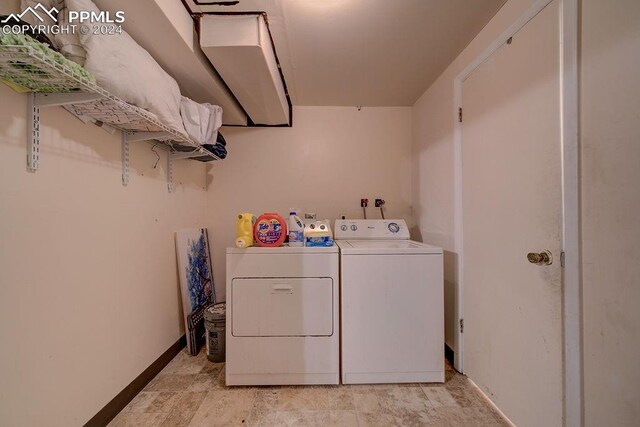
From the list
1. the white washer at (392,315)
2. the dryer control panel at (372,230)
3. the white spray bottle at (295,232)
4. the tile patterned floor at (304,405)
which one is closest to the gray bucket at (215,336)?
the tile patterned floor at (304,405)

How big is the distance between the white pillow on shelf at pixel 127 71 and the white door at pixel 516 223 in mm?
1873

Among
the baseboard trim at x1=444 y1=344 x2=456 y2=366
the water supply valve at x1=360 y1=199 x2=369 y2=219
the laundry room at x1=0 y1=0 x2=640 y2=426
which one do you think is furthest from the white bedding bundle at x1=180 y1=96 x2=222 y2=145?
the baseboard trim at x1=444 y1=344 x2=456 y2=366

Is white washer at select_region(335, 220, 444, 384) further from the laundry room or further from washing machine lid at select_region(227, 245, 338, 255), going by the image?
washing machine lid at select_region(227, 245, 338, 255)

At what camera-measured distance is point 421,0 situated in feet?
4.38

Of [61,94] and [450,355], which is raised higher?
[61,94]

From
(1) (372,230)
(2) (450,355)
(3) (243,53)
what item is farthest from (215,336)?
(3) (243,53)

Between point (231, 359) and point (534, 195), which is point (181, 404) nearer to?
point (231, 359)

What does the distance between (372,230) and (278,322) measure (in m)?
1.20

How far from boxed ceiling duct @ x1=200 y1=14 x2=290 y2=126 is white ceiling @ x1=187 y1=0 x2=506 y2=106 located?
62 mm

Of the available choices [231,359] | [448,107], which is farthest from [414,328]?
[448,107]

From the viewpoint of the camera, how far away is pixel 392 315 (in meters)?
1.65

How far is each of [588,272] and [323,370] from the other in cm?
148

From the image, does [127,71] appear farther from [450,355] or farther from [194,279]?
[450,355]

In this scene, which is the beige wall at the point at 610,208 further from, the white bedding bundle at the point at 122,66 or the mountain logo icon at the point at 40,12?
the mountain logo icon at the point at 40,12
